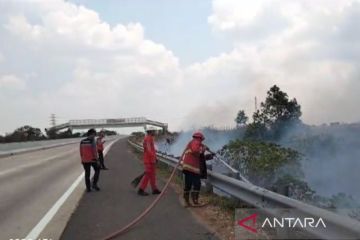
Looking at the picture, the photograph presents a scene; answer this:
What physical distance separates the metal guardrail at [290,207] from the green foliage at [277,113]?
2557cm

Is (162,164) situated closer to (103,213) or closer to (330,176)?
(330,176)

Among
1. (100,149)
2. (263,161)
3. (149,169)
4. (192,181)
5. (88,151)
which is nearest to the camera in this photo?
(192,181)

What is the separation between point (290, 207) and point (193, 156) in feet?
15.5

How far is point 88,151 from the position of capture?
14.7m

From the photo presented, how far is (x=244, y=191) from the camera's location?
9086 mm

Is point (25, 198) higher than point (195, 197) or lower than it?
lower

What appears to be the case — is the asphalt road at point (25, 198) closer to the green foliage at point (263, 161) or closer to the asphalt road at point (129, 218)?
the asphalt road at point (129, 218)

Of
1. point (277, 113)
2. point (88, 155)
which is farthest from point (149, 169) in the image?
point (277, 113)

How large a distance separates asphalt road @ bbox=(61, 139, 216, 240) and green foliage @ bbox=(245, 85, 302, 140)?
23.1 metres

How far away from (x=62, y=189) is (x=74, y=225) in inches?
246

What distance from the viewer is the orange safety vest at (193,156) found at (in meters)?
11.2

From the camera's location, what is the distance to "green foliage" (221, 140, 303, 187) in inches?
648

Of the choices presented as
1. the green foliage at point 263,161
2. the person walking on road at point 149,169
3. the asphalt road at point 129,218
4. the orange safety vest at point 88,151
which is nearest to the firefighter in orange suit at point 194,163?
the asphalt road at point 129,218

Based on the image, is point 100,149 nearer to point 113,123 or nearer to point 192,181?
point 192,181
